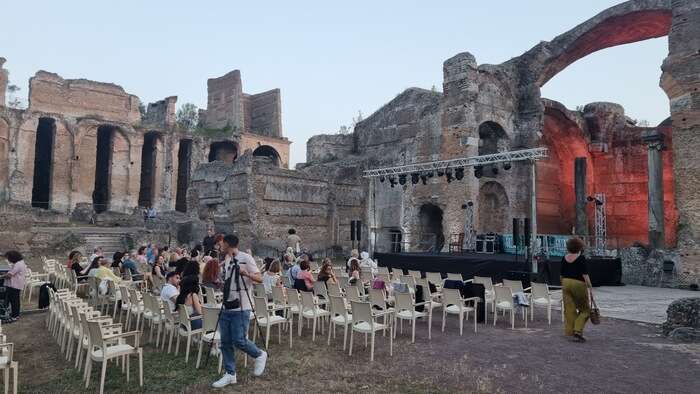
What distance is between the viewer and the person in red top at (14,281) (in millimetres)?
8758

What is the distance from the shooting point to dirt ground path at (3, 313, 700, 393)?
5.34 meters

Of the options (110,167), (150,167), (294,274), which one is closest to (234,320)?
(294,274)

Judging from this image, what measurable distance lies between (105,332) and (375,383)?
3328mm

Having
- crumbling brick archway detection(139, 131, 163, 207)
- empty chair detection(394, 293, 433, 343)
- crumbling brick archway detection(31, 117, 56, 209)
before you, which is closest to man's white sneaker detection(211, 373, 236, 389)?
empty chair detection(394, 293, 433, 343)

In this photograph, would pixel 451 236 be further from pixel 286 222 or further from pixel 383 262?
pixel 286 222

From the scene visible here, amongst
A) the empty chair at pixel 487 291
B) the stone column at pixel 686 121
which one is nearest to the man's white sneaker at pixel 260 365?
the empty chair at pixel 487 291

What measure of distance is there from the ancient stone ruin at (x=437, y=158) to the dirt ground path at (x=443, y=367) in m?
10.7

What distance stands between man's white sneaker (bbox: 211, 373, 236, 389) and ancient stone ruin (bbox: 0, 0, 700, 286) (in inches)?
588

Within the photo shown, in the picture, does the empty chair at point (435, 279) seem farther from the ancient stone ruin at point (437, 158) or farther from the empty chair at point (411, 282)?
the ancient stone ruin at point (437, 158)

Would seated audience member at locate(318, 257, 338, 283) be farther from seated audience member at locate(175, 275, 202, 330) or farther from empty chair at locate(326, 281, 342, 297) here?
seated audience member at locate(175, 275, 202, 330)

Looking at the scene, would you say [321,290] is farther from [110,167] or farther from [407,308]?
[110,167]

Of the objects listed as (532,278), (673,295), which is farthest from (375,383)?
(673,295)

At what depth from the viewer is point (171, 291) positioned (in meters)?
7.16

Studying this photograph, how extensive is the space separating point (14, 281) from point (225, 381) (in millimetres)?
6125
